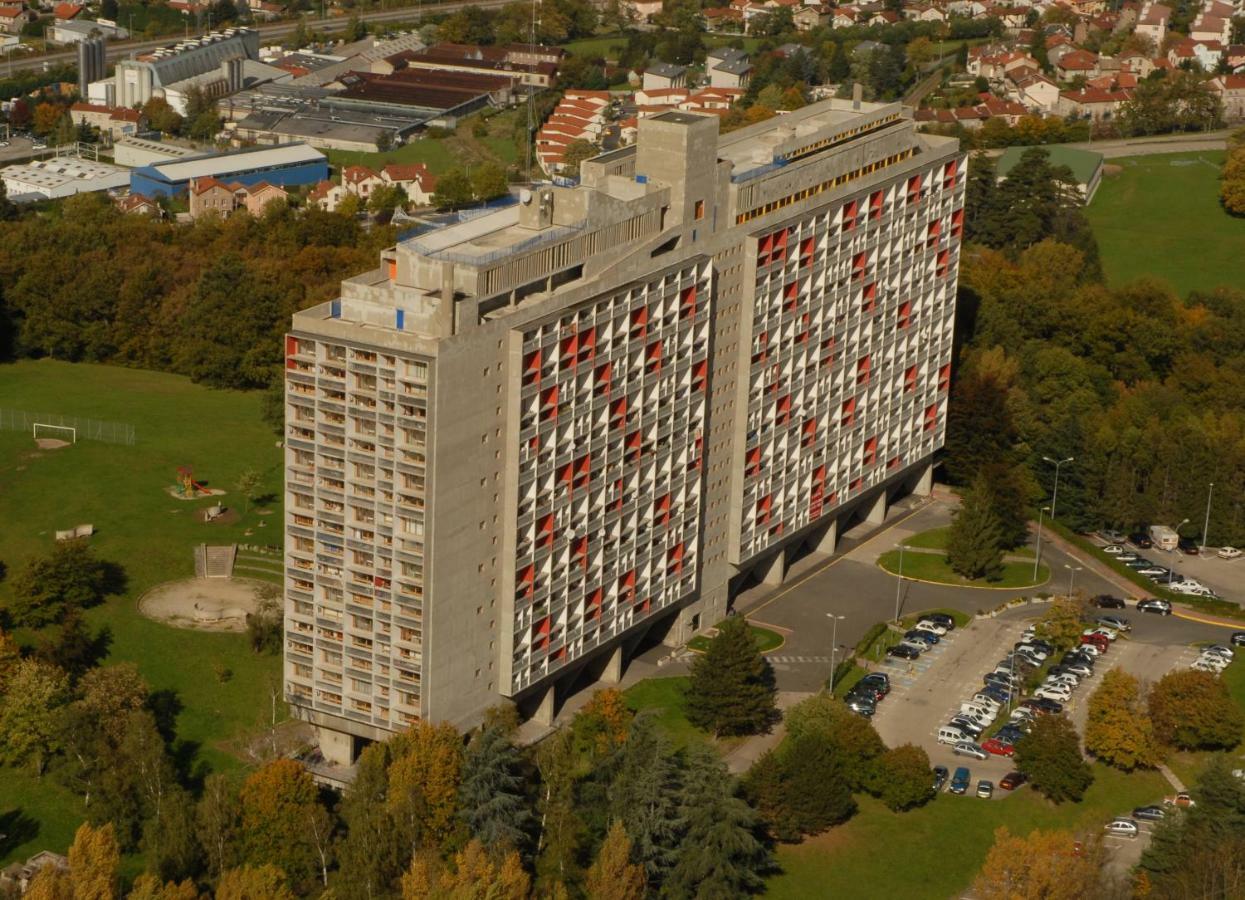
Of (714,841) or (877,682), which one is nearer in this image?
(714,841)

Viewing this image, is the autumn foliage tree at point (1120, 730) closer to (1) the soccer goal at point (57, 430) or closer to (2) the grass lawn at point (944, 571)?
(2) the grass lawn at point (944, 571)

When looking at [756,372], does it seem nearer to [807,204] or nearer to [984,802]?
[807,204]

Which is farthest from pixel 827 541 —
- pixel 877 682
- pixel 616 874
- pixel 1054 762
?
pixel 616 874

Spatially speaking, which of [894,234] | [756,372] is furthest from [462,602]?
[894,234]

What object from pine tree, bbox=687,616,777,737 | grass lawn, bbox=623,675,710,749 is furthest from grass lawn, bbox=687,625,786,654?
pine tree, bbox=687,616,777,737

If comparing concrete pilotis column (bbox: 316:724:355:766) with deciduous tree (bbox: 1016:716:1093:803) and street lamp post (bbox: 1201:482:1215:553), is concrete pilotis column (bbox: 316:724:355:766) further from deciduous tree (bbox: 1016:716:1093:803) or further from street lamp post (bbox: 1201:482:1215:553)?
street lamp post (bbox: 1201:482:1215:553)

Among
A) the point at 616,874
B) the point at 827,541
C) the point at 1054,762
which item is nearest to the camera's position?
the point at 616,874

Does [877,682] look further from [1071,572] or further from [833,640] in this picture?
[1071,572]
